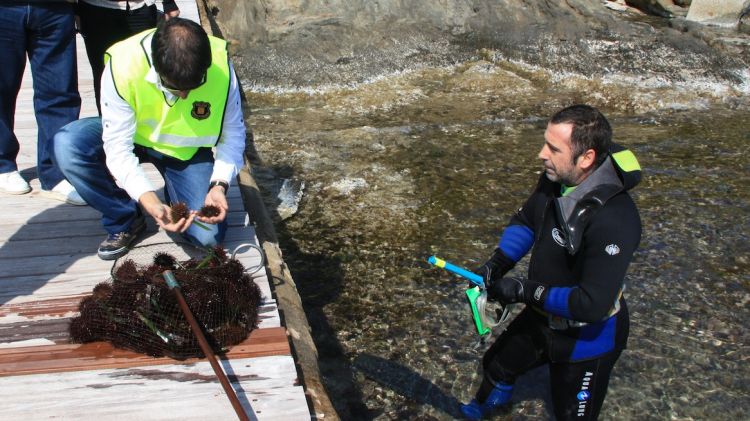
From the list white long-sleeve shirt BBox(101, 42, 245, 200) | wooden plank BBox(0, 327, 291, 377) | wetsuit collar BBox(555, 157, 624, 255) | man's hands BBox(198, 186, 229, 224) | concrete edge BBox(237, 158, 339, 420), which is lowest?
concrete edge BBox(237, 158, 339, 420)

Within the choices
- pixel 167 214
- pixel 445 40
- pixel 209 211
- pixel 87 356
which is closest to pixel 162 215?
pixel 167 214

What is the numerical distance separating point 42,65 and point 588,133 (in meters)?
3.49

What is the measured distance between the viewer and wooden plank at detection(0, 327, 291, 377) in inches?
126

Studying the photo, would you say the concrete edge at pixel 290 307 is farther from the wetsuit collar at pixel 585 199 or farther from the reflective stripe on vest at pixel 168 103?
the wetsuit collar at pixel 585 199

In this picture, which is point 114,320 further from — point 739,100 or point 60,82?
point 739,100

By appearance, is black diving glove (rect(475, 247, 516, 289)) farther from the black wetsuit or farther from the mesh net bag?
the mesh net bag

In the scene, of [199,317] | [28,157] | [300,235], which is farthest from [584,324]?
[28,157]

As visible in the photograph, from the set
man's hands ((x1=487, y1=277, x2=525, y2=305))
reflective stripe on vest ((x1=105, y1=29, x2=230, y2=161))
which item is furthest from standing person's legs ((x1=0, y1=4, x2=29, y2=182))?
man's hands ((x1=487, y1=277, x2=525, y2=305))

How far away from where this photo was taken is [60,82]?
4.63m

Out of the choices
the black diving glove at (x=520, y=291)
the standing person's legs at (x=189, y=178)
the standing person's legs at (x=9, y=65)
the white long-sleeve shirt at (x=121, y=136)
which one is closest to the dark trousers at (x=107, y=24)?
the standing person's legs at (x=9, y=65)

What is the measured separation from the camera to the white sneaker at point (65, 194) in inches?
186

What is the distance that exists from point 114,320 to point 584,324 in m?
2.11

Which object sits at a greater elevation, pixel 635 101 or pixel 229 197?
pixel 229 197

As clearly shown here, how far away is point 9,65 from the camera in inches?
178
